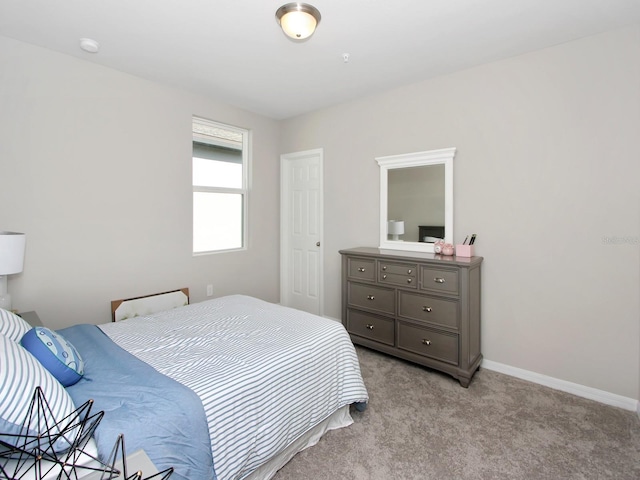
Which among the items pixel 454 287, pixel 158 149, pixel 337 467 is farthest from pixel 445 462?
pixel 158 149

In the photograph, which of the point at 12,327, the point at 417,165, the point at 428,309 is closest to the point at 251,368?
the point at 12,327

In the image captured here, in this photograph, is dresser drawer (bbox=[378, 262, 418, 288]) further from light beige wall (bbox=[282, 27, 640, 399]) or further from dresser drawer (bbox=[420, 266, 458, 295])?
light beige wall (bbox=[282, 27, 640, 399])

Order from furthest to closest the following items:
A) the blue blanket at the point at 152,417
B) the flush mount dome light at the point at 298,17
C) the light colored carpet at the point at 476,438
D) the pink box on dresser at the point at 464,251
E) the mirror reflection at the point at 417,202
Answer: the mirror reflection at the point at 417,202, the pink box on dresser at the point at 464,251, the flush mount dome light at the point at 298,17, the light colored carpet at the point at 476,438, the blue blanket at the point at 152,417

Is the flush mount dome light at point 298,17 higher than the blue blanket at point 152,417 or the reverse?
higher

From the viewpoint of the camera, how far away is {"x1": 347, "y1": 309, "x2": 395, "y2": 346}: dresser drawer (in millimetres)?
3010

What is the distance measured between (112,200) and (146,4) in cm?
160

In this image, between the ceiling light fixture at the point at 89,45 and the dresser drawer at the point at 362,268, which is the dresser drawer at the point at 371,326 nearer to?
the dresser drawer at the point at 362,268

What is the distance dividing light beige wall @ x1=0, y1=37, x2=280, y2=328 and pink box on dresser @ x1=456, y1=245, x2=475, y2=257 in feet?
8.34

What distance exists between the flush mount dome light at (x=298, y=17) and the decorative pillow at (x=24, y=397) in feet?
6.80

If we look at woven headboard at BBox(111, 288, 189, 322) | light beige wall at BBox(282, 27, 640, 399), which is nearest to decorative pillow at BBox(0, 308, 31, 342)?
woven headboard at BBox(111, 288, 189, 322)

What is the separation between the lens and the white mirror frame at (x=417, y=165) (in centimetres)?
298

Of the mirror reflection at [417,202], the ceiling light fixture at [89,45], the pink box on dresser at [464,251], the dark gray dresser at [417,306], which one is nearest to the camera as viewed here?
the ceiling light fixture at [89,45]

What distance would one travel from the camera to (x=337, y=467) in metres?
1.75

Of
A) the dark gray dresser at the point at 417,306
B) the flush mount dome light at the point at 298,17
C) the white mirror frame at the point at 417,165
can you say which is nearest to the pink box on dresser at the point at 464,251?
the dark gray dresser at the point at 417,306
